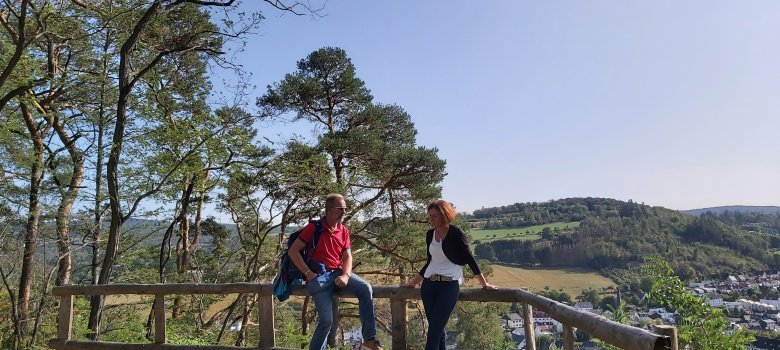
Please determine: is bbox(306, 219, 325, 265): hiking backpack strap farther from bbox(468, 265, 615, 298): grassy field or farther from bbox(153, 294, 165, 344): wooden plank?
bbox(468, 265, 615, 298): grassy field

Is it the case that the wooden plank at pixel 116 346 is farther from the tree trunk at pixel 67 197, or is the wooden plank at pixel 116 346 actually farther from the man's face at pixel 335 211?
the tree trunk at pixel 67 197

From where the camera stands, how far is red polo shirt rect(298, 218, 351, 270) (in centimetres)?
373

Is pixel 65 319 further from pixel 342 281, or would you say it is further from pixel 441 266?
pixel 441 266

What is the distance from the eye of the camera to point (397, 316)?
3936 millimetres

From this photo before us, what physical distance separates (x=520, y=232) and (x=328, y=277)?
3551 inches

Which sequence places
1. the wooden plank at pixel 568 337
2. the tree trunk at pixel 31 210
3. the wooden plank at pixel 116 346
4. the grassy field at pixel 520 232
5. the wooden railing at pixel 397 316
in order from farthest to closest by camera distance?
the grassy field at pixel 520 232 → the tree trunk at pixel 31 210 → the wooden plank at pixel 116 346 → the wooden plank at pixel 568 337 → the wooden railing at pixel 397 316

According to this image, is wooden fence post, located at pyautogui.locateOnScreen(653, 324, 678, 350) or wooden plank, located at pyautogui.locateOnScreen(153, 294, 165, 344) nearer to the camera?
wooden fence post, located at pyautogui.locateOnScreen(653, 324, 678, 350)

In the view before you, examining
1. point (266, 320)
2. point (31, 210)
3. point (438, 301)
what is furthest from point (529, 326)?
point (31, 210)

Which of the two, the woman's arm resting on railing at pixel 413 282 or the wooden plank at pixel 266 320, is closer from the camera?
the woman's arm resting on railing at pixel 413 282

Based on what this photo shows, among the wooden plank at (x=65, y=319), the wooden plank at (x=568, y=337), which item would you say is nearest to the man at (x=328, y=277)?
the wooden plank at (x=568, y=337)

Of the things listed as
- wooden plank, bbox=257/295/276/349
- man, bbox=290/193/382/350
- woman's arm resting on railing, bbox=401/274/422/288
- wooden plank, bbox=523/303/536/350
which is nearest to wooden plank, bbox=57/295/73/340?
wooden plank, bbox=257/295/276/349

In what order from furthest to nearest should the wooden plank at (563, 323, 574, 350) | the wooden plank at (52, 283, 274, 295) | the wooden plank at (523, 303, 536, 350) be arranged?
the wooden plank at (52, 283, 274, 295) → the wooden plank at (523, 303, 536, 350) → the wooden plank at (563, 323, 574, 350)

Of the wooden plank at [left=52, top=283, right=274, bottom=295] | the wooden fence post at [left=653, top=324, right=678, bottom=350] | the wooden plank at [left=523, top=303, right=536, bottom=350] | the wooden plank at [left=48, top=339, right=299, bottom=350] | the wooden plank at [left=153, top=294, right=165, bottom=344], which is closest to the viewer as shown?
the wooden fence post at [left=653, top=324, right=678, bottom=350]

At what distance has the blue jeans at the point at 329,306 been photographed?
3.70 metres
